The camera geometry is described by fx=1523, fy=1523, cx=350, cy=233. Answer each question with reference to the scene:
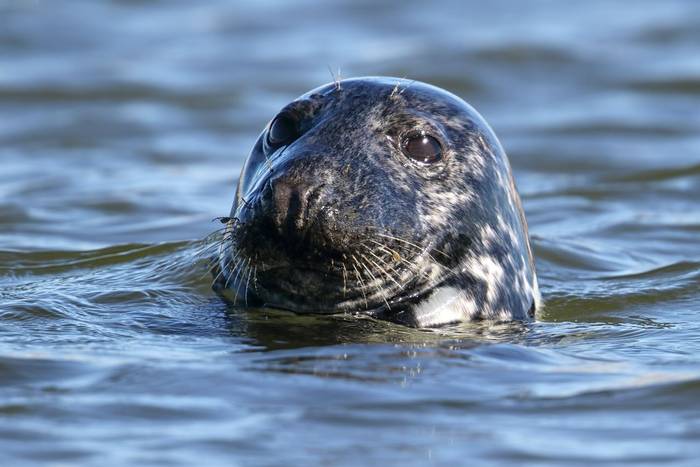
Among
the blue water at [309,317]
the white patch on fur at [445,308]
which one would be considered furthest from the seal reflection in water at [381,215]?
the blue water at [309,317]

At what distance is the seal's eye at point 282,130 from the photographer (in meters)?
6.03

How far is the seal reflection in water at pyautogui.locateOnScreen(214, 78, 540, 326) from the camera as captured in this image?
5391 mm

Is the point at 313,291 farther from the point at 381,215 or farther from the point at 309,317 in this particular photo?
the point at 381,215

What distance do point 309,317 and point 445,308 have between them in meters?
0.55

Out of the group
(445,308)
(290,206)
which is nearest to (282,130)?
(290,206)

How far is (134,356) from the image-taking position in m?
5.21

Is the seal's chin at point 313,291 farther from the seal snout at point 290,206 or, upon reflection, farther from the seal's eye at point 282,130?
the seal's eye at point 282,130

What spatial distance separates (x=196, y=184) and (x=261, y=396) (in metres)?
5.74

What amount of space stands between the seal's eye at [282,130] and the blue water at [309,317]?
2.30ft

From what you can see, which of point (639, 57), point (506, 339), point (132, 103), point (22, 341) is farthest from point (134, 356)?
point (639, 57)

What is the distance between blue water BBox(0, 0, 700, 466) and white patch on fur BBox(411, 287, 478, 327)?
0.46 feet

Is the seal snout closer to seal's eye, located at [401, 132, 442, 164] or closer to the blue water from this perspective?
the blue water

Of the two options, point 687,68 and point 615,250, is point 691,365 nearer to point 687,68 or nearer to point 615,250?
point 615,250

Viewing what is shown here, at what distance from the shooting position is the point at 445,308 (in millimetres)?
5820
